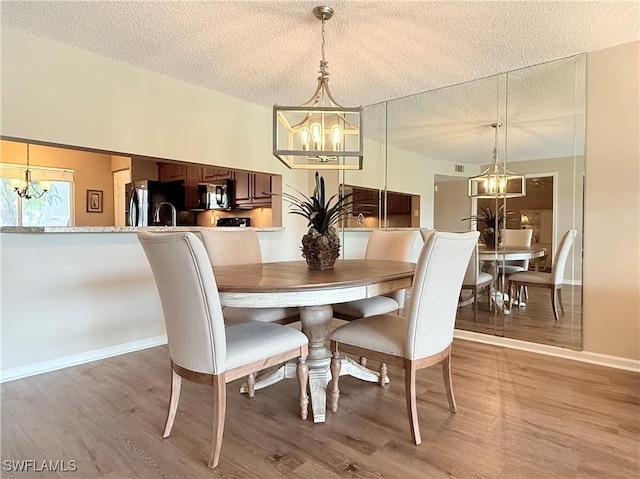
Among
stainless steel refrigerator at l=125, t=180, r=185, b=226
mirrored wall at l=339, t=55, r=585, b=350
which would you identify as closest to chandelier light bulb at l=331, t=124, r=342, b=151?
mirrored wall at l=339, t=55, r=585, b=350

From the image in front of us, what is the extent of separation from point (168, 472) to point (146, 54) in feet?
9.14

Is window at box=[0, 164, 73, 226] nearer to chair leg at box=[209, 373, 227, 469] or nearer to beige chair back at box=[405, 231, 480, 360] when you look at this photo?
chair leg at box=[209, 373, 227, 469]

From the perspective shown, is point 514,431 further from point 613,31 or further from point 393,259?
point 613,31

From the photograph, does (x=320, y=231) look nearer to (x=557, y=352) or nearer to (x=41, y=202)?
(x=557, y=352)

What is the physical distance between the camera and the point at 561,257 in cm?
322

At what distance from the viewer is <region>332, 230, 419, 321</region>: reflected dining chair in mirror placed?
2645 mm

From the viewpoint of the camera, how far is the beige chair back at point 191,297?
60.7 inches

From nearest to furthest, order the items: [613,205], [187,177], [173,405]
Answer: [173,405] → [613,205] → [187,177]

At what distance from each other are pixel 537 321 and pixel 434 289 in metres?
2.08

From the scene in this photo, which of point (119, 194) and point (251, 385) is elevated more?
point (119, 194)

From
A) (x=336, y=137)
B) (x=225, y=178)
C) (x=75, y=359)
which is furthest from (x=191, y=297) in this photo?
(x=225, y=178)

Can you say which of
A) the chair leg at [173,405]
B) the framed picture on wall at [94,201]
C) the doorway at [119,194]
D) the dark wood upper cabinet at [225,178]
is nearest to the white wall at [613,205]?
the chair leg at [173,405]

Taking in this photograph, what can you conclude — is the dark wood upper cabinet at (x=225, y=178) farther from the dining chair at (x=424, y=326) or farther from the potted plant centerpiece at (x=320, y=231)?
the dining chair at (x=424, y=326)

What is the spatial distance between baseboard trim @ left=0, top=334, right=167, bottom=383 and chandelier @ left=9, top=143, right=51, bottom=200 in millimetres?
3602
